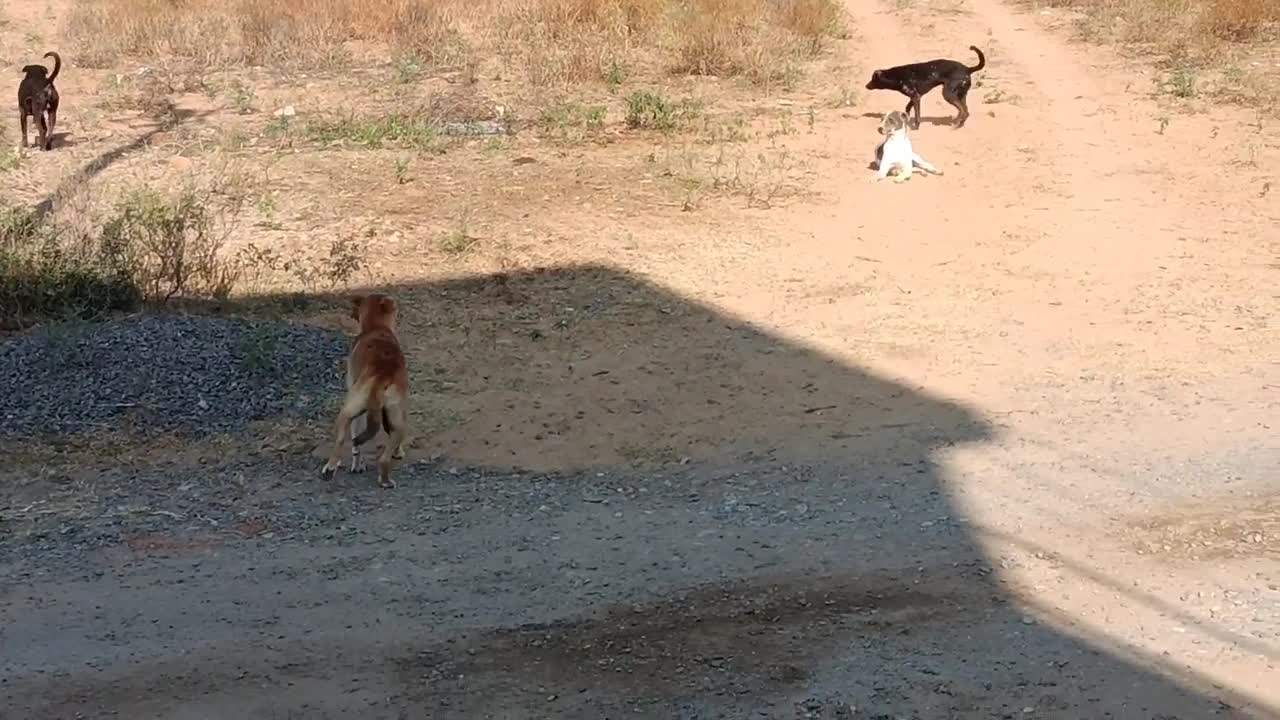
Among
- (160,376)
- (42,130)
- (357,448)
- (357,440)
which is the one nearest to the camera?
(357,440)

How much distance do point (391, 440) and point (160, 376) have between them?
1709 mm

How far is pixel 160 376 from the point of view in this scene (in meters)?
7.56

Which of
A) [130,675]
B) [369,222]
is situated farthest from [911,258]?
[130,675]

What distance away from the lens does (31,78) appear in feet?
42.9

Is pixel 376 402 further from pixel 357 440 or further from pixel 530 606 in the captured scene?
pixel 530 606

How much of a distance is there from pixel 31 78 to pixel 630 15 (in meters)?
7.62

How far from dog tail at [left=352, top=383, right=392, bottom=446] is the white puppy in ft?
23.5

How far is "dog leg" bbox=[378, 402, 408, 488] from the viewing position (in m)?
6.48

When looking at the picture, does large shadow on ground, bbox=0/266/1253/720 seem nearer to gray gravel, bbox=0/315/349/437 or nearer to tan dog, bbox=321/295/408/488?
tan dog, bbox=321/295/408/488

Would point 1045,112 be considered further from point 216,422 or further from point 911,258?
point 216,422

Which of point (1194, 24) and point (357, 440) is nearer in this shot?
point (357, 440)

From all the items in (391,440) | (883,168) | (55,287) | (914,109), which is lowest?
(391,440)

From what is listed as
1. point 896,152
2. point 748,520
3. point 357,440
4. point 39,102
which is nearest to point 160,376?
point 357,440

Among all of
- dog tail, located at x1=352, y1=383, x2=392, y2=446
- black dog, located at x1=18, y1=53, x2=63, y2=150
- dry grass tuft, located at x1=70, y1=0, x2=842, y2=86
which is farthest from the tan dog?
dry grass tuft, located at x1=70, y1=0, x2=842, y2=86
